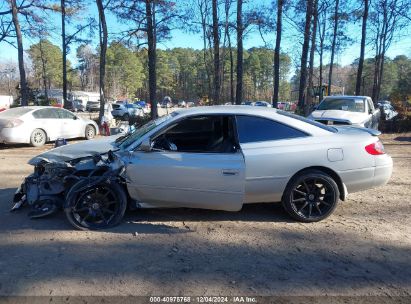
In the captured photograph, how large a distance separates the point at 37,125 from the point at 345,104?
32.3 ft

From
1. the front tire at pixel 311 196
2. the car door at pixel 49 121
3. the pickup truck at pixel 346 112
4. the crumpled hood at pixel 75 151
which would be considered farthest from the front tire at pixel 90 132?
the front tire at pixel 311 196

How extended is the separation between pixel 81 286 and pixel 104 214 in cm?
147

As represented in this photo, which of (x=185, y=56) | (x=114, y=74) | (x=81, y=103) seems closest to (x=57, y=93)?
(x=81, y=103)

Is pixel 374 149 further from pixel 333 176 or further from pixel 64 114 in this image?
pixel 64 114

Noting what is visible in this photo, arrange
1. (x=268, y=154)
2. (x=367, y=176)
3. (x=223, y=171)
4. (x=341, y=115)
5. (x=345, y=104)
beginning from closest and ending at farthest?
(x=223, y=171)
(x=268, y=154)
(x=367, y=176)
(x=341, y=115)
(x=345, y=104)

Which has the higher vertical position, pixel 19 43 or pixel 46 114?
pixel 19 43

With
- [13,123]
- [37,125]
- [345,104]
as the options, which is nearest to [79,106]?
[37,125]

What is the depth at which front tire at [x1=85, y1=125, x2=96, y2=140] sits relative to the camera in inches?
558

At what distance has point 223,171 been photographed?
15.3 feet

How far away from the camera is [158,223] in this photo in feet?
16.3

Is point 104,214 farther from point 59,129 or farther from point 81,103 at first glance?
point 81,103

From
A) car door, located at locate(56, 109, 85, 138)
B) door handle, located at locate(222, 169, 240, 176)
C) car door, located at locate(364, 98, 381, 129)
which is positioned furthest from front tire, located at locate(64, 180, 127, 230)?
car door, located at locate(56, 109, 85, 138)

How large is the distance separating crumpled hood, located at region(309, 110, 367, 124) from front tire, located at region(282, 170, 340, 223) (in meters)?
6.08

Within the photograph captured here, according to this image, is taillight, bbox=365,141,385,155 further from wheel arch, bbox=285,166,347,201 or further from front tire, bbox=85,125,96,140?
front tire, bbox=85,125,96,140
